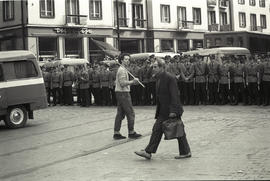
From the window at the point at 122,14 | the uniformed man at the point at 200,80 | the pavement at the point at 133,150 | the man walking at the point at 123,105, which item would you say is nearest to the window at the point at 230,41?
the uniformed man at the point at 200,80

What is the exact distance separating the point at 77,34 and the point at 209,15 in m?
19.0

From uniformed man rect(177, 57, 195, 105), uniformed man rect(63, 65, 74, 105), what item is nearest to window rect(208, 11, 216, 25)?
uniformed man rect(63, 65, 74, 105)

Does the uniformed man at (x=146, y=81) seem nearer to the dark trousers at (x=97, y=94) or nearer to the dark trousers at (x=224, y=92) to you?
the dark trousers at (x=97, y=94)

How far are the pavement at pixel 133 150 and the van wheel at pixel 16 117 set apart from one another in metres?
0.35

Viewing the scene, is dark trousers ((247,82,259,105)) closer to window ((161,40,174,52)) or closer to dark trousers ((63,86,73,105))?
dark trousers ((63,86,73,105))

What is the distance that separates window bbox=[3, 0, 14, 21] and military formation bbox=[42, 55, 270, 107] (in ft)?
55.9

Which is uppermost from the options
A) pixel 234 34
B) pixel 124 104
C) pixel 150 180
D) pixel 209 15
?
pixel 209 15

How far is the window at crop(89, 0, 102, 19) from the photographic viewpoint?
41291 millimetres

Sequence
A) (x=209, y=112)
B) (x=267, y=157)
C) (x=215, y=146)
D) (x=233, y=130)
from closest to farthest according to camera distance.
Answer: (x=267, y=157), (x=215, y=146), (x=233, y=130), (x=209, y=112)

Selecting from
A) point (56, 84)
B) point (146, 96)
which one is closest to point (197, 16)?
point (56, 84)

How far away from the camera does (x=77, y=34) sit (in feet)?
131

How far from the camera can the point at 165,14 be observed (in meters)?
47.2

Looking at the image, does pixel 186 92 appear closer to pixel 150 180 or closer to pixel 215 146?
pixel 215 146

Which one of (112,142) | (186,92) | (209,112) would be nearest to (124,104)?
(112,142)
